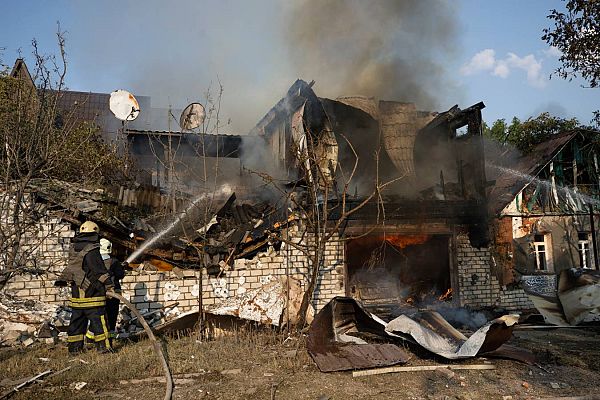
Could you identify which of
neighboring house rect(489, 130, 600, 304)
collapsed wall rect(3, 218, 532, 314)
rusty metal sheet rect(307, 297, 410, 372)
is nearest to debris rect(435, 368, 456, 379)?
rusty metal sheet rect(307, 297, 410, 372)

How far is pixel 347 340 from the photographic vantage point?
6.77m

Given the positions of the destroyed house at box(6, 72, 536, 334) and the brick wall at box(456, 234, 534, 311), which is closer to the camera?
the destroyed house at box(6, 72, 536, 334)

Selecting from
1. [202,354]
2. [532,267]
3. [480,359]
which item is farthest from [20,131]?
[532,267]

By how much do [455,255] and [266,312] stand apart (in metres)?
5.30

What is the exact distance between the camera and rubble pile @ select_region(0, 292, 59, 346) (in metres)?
7.16

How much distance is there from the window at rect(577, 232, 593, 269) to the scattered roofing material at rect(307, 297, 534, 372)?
10321 mm

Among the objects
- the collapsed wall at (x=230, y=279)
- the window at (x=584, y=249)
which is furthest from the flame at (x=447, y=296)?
the window at (x=584, y=249)

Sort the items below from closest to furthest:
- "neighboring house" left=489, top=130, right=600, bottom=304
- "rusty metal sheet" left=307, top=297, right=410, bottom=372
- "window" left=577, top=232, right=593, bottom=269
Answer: "rusty metal sheet" left=307, top=297, right=410, bottom=372, "neighboring house" left=489, top=130, right=600, bottom=304, "window" left=577, top=232, right=593, bottom=269

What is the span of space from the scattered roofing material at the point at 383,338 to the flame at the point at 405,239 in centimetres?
359

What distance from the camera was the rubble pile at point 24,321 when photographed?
282 inches

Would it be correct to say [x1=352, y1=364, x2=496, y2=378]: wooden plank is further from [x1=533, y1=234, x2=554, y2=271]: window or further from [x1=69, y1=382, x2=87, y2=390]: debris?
[x1=533, y1=234, x2=554, y2=271]: window

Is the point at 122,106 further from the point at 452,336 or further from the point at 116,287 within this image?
the point at 452,336

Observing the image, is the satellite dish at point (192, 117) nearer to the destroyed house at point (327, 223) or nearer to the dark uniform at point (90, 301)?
the destroyed house at point (327, 223)

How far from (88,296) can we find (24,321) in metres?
1.79
